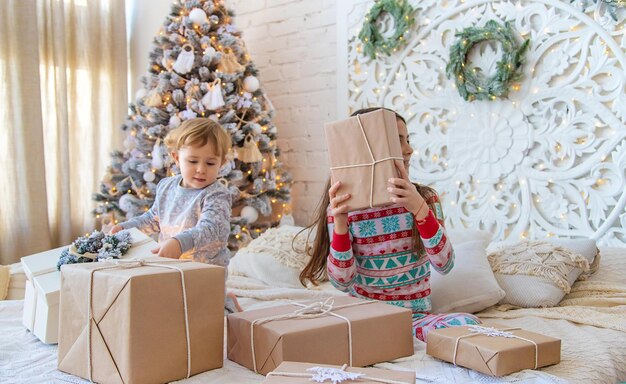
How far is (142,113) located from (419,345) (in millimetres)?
2356

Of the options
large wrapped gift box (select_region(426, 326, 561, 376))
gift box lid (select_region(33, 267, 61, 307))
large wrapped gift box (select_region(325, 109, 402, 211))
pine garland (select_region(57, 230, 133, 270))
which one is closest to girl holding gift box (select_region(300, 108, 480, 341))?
large wrapped gift box (select_region(325, 109, 402, 211))

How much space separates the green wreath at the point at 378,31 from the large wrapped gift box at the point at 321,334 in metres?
1.94

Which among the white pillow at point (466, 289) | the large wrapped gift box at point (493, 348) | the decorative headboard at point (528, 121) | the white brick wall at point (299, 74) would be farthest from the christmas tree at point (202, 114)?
the large wrapped gift box at point (493, 348)

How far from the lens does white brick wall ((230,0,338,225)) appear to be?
11.5 ft

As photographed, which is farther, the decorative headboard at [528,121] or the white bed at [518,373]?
the decorative headboard at [528,121]

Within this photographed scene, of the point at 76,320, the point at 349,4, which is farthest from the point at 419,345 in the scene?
the point at 349,4

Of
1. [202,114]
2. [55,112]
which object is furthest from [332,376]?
[55,112]

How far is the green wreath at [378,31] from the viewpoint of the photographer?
3.05 meters

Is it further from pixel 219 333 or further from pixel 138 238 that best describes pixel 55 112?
pixel 219 333

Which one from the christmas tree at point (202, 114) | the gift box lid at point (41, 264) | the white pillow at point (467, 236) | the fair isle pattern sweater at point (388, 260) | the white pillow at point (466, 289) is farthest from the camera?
the christmas tree at point (202, 114)

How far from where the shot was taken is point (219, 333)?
4.40 ft

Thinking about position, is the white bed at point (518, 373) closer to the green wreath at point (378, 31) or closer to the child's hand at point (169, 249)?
the child's hand at point (169, 249)

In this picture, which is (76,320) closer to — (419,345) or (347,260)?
(347,260)

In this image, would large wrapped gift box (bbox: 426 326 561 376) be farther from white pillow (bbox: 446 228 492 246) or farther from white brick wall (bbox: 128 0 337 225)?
white brick wall (bbox: 128 0 337 225)
